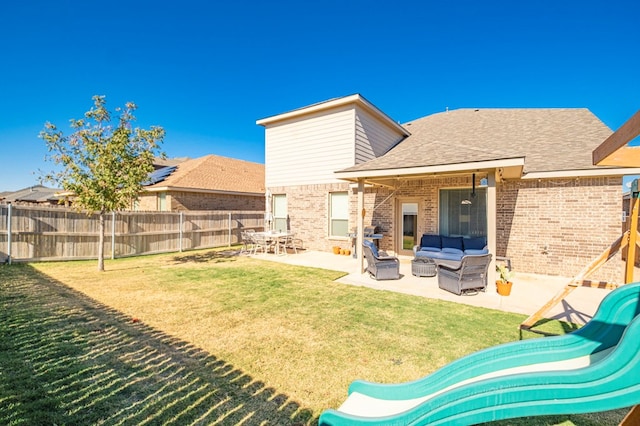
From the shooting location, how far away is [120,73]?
1408 cm

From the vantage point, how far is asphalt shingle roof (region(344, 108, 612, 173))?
8.08 metres

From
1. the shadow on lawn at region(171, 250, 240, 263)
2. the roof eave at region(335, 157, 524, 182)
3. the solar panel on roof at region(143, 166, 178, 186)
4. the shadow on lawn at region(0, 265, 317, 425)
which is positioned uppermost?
the solar panel on roof at region(143, 166, 178, 186)

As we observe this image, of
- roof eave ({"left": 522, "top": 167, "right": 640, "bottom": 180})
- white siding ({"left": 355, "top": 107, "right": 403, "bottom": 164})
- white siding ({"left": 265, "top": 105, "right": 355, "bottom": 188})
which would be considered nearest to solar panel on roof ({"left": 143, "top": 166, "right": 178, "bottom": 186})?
white siding ({"left": 265, "top": 105, "right": 355, "bottom": 188})

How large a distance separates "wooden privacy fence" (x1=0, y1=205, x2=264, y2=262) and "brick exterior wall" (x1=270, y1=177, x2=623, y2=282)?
1028cm

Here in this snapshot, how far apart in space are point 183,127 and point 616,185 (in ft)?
85.0

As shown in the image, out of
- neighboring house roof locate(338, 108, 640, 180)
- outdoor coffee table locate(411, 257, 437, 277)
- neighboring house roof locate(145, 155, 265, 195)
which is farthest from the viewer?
neighboring house roof locate(145, 155, 265, 195)

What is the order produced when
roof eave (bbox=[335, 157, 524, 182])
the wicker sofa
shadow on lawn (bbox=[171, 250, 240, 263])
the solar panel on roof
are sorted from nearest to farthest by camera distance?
roof eave (bbox=[335, 157, 524, 182])
the wicker sofa
shadow on lawn (bbox=[171, 250, 240, 263])
the solar panel on roof

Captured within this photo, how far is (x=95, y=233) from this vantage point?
11617 mm

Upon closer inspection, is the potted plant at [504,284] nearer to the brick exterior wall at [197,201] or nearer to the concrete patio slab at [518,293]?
the concrete patio slab at [518,293]

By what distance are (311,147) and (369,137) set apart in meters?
2.85

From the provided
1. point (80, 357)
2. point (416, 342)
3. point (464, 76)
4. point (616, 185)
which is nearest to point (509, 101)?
point (464, 76)

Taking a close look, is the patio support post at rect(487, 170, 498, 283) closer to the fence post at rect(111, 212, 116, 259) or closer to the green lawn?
the green lawn

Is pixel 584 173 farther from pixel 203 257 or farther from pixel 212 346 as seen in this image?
pixel 203 257

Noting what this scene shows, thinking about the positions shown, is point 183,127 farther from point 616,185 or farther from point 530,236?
point 616,185
